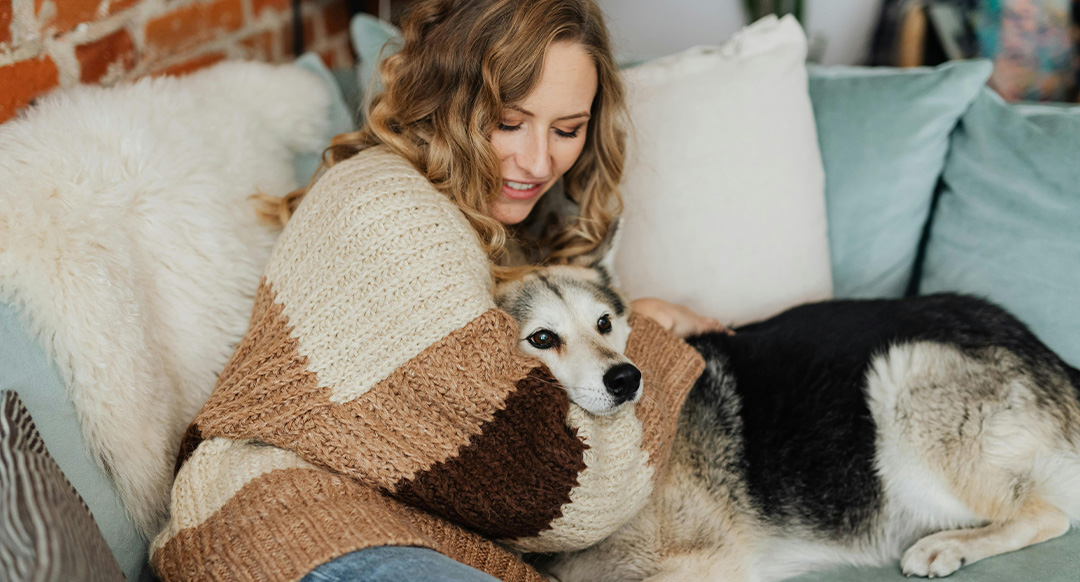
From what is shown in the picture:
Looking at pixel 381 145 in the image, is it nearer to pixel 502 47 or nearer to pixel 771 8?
pixel 502 47

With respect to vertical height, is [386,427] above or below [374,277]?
below

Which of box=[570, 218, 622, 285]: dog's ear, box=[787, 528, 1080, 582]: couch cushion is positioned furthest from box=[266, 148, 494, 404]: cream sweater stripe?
box=[787, 528, 1080, 582]: couch cushion

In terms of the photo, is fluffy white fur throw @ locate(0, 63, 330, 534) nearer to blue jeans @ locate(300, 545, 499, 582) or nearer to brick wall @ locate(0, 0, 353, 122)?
brick wall @ locate(0, 0, 353, 122)

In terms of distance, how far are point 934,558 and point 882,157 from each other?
1.08 metres

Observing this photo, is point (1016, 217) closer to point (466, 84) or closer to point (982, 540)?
point (982, 540)

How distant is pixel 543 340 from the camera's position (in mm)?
1576

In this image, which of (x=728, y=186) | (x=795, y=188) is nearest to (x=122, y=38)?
(x=728, y=186)

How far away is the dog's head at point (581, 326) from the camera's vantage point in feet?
4.58

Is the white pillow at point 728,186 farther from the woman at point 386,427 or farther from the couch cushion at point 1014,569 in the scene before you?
the couch cushion at point 1014,569

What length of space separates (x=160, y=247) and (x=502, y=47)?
2.61 ft

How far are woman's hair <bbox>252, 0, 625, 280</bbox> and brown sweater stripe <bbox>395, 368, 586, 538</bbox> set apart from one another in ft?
1.46

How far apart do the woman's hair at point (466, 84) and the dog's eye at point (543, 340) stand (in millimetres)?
155

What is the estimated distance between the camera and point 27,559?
2.78 feet

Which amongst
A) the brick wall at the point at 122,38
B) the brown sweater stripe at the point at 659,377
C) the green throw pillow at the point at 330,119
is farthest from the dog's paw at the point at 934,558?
the brick wall at the point at 122,38
